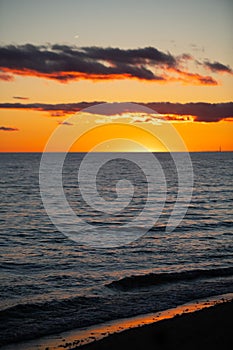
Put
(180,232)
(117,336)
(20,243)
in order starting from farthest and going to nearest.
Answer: (180,232) < (20,243) < (117,336)

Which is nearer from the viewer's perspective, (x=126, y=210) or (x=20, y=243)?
(x=20, y=243)

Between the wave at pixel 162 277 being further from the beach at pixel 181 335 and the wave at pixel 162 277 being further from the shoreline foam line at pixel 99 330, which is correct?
the beach at pixel 181 335

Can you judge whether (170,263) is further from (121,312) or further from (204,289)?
(121,312)

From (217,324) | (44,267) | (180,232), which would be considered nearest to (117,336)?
(217,324)

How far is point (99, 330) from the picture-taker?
13656 millimetres

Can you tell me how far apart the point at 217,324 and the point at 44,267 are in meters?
11.4

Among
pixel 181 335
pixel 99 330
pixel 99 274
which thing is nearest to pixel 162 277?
pixel 99 274

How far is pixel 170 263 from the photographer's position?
75.4ft

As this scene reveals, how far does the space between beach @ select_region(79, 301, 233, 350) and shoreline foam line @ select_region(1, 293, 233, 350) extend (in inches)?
29.1

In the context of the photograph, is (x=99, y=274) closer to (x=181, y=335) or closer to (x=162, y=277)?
(x=162, y=277)

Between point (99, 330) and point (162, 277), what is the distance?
283 inches

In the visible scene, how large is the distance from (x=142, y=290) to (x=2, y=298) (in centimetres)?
590

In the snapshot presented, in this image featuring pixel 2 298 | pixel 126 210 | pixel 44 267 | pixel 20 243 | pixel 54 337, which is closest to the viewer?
pixel 54 337

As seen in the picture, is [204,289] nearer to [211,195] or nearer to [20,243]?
[20,243]
